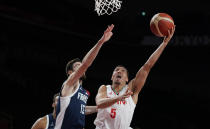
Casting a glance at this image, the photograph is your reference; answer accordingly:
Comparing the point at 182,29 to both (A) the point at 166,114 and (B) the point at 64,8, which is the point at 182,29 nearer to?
(A) the point at 166,114

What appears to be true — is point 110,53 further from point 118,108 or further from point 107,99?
point 107,99

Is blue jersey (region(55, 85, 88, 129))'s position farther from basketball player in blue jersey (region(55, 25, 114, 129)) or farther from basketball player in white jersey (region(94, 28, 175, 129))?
basketball player in white jersey (region(94, 28, 175, 129))

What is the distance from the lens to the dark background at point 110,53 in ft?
35.5

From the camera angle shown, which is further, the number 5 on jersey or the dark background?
the dark background

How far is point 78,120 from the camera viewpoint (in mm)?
3795

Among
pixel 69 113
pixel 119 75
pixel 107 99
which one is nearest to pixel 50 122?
pixel 119 75

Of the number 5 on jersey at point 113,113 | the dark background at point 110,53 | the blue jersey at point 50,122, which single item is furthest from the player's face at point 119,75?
the dark background at point 110,53

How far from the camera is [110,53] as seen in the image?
44.0 ft

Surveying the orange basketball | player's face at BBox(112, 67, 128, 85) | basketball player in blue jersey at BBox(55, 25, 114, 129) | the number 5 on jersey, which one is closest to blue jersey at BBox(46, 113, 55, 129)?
the number 5 on jersey

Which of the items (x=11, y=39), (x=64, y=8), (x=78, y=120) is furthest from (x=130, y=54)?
(x=78, y=120)

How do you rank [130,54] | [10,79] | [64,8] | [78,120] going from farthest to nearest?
1. [130,54]
2. [64,8]
3. [10,79]
4. [78,120]

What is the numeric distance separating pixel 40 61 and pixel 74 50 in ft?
5.46

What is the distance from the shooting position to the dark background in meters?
10.8

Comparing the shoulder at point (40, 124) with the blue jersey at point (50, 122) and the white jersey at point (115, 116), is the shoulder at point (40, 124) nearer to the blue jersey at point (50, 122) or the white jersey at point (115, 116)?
the blue jersey at point (50, 122)
